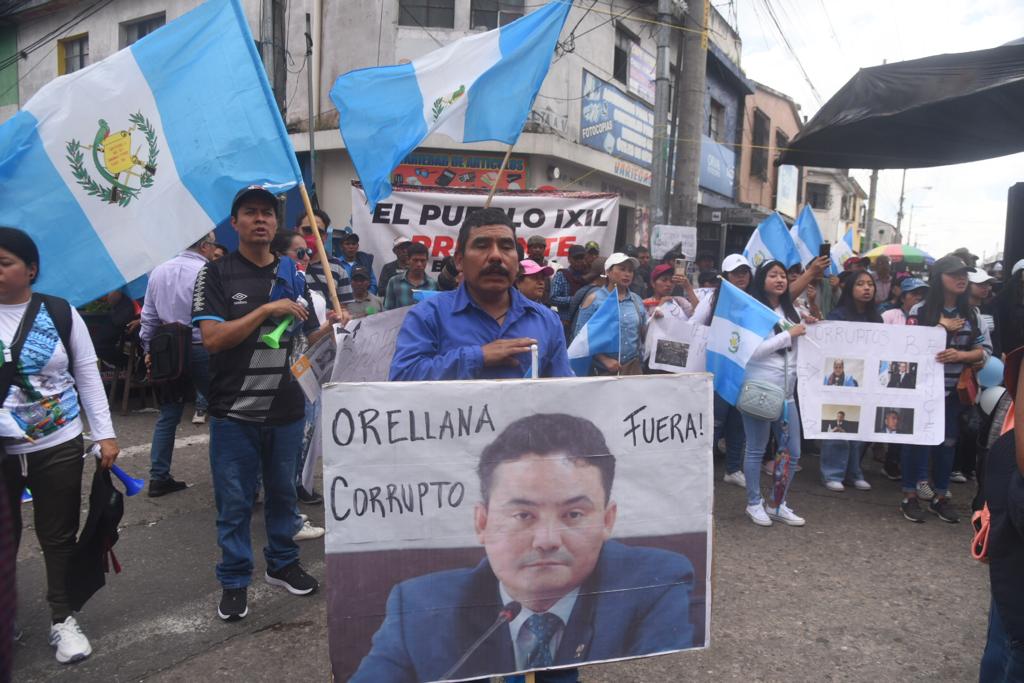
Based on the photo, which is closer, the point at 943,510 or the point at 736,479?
the point at 943,510

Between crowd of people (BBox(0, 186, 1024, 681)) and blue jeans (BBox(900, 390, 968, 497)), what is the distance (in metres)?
0.01

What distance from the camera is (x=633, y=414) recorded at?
7.14ft

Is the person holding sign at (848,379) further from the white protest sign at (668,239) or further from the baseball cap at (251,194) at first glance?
the white protest sign at (668,239)

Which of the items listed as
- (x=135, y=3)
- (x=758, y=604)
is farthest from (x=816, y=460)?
(x=135, y=3)

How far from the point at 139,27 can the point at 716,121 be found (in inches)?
667

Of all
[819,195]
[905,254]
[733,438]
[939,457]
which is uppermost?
[819,195]

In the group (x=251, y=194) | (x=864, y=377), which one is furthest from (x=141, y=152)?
(x=864, y=377)

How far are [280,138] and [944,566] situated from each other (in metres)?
4.49

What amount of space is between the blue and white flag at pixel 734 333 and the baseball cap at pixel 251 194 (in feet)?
10.5

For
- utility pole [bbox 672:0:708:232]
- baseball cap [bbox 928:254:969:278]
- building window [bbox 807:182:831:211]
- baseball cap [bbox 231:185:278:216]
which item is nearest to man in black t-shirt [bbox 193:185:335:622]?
baseball cap [bbox 231:185:278:216]

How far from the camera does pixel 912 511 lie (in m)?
5.14

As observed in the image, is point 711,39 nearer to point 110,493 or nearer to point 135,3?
point 135,3

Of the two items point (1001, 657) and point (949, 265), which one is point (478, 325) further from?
point (949, 265)

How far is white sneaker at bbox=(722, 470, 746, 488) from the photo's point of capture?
5.88 meters
